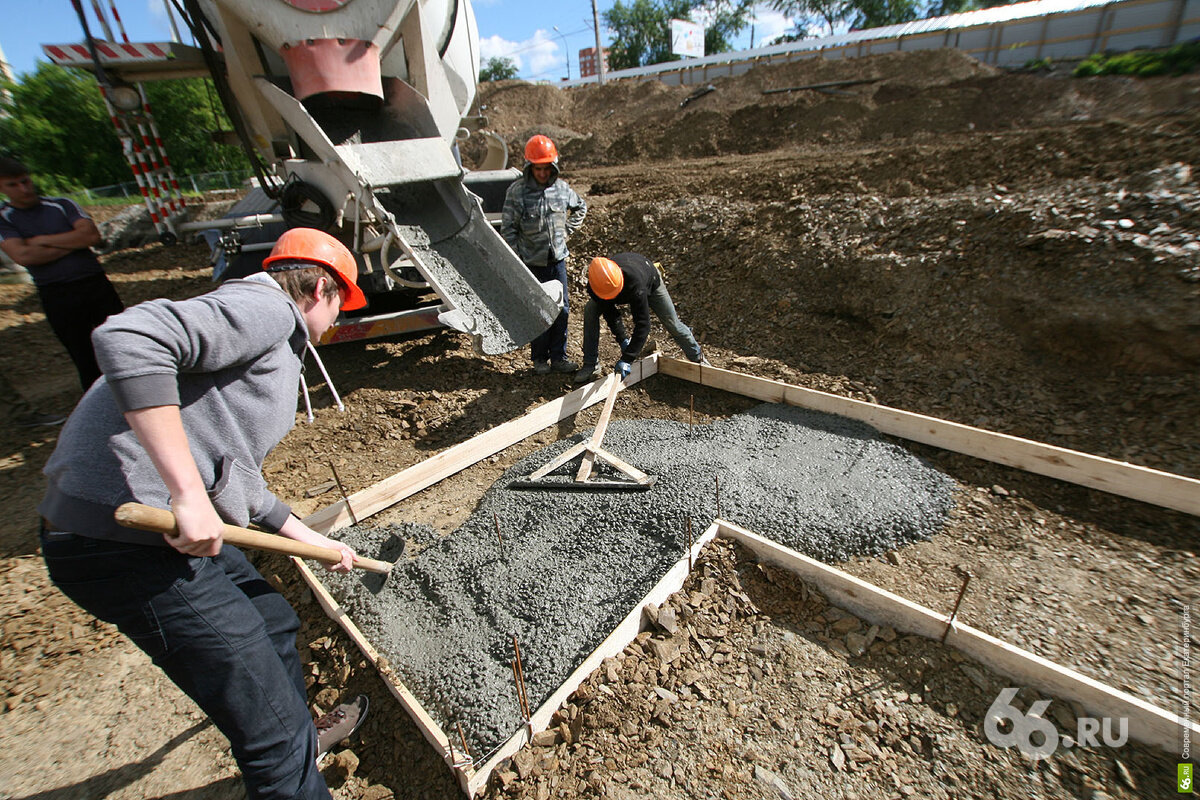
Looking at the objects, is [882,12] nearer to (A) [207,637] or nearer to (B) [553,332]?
(B) [553,332]

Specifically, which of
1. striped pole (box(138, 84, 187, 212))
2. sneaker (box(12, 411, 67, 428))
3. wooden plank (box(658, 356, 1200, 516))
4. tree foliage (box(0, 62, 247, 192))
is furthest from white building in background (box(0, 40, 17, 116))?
wooden plank (box(658, 356, 1200, 516))

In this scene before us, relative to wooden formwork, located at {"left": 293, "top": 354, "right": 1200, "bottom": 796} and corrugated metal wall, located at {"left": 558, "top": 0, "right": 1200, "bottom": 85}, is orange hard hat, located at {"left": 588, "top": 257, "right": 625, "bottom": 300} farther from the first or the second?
corrugated metal wall, located at {"left": 558, "top": 0, "right": 1200, "bottom": 85}

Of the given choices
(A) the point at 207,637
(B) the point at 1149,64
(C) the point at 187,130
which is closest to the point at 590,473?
(A) the point at 207,637

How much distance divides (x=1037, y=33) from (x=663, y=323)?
73.9ft

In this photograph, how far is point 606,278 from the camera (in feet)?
12.4

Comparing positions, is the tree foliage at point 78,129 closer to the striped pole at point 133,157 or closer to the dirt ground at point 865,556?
the striped pole at point 133,157

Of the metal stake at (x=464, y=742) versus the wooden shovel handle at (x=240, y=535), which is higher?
the wooden shovel handle at (x=240, y=535)

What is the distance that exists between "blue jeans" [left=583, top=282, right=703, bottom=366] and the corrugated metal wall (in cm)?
1863

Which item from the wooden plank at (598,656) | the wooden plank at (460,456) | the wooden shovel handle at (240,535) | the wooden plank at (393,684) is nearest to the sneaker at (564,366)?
the wooden plank at (460,456)

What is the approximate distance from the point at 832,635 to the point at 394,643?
1.86m

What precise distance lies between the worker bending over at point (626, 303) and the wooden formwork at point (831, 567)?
Result: 277 mm

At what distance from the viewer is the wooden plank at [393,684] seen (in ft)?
5.92

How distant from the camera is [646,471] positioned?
3.25m

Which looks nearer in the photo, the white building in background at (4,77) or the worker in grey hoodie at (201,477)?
the worker in grey hoodie at (201,477)
